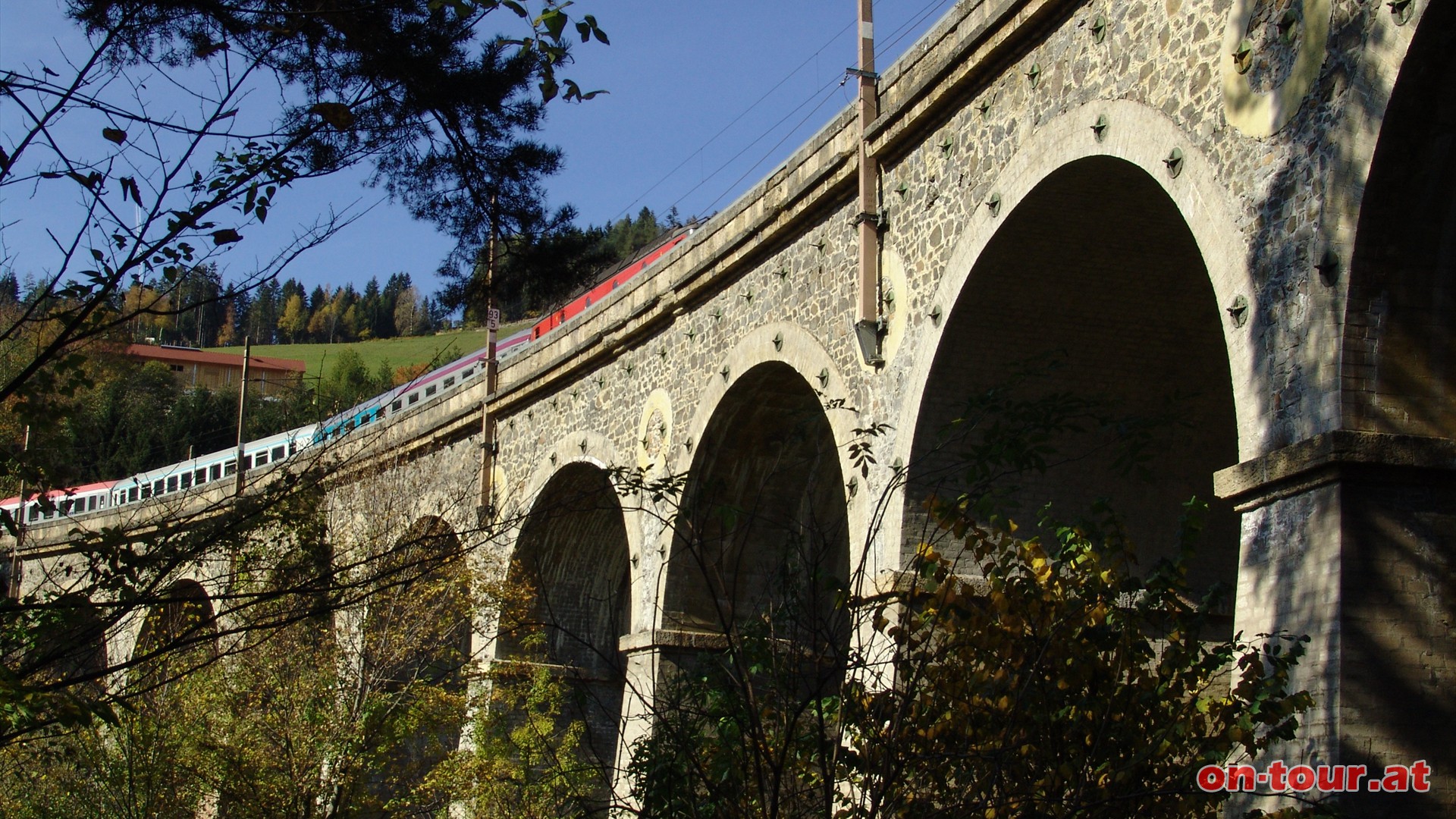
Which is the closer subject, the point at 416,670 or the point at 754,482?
the point at 754,482

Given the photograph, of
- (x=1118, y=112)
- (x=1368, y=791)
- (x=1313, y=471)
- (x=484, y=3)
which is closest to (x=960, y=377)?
(x=1118, y=112)

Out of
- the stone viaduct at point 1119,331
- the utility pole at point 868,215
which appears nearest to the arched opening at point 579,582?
the stone viaduct at point 1119,331

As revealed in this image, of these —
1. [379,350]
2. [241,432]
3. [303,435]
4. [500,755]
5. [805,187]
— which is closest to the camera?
[805,187]

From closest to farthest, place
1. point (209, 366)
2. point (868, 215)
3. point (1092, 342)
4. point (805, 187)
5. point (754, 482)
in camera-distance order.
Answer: point (1092, 342), point (868, 215), point (805, 187), point (754, 482), point (209, 366)

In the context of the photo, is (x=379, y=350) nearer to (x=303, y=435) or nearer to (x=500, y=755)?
(x=303, y=435)

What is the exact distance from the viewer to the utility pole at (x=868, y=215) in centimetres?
921

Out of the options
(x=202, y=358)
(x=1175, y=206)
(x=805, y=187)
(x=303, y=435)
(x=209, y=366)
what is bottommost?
(x=1175, y=206)

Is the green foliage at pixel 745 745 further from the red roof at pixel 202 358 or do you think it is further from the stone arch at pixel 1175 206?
the red roof at pixel 202 358

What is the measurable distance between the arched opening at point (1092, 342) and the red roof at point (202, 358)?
178 ft

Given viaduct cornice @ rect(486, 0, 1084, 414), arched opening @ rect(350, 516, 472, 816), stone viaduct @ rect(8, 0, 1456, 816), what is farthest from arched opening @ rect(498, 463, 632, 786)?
viaduct cornice @ rect(486, 0, 1084, 414)

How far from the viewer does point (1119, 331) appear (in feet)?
27.9

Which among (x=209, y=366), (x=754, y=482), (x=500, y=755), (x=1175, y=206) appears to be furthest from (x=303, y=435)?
(x=209, y=366)

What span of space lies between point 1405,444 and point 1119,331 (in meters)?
3.61

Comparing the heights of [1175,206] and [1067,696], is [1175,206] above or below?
above
